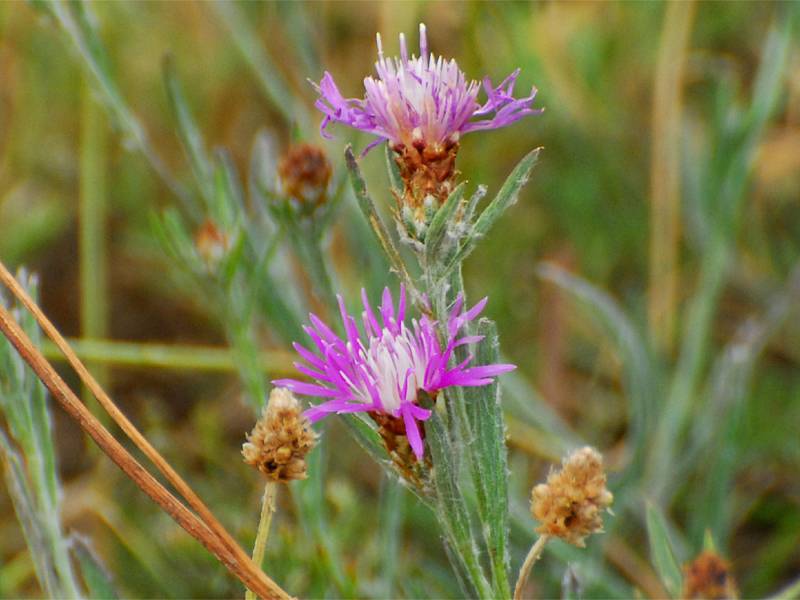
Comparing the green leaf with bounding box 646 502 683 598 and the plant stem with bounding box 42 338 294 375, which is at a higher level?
the plant stem with bounding box 42 338 294 375

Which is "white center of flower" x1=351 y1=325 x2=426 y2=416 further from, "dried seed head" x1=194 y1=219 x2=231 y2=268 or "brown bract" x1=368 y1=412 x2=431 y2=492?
"dried seed head" x1=194 y1=219 x2=231 y2=268

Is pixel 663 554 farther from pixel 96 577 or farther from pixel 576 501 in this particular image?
pixel 96 577

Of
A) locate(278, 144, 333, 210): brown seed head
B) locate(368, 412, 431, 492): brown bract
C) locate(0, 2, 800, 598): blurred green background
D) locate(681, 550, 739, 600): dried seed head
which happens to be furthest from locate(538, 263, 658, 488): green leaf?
locate(368, 412, 431, 492): brown bract

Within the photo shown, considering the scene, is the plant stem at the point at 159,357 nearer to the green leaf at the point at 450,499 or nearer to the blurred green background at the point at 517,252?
the blurred green background at the point at 517,252

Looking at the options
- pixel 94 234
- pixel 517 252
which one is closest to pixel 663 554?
pixel 517 252

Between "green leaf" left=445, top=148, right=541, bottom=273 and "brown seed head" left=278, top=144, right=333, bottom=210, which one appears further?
"brown seed head" left=278, top=144, right=333, bottom=210
